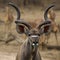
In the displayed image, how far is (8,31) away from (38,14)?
132 inches

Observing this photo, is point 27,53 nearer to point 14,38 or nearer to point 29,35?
point 29,35

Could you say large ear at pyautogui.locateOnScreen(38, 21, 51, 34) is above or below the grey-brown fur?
above

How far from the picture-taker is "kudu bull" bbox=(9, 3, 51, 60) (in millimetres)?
4887

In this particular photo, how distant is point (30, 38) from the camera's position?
4879 mm

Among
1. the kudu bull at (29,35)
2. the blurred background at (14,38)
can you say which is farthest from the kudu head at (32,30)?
the blurred background at (14,38)

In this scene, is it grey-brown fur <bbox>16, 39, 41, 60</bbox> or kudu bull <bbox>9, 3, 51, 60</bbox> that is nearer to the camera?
kudu bull <bbox>9, 3, 51, 60</bbox>

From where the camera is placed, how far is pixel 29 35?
4953 mm

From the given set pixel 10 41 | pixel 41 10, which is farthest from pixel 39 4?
pixel 10 41

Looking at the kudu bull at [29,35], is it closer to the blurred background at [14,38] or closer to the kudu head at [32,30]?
the kudu head at [32,30]

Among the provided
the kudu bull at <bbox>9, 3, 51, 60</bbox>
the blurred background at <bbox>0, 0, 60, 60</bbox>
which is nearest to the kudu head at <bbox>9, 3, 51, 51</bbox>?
the kudu bull at <bbox>9, 3, 51, 60</bbox>

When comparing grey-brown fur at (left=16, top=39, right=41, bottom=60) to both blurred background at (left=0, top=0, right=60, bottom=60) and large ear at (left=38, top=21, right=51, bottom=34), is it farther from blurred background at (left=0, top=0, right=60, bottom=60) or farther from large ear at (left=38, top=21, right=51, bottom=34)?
blurred background at (left=0, top=0, right=60, bottom=60)

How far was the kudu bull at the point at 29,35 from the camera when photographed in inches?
192

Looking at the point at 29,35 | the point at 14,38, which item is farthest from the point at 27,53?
the point at 14,38

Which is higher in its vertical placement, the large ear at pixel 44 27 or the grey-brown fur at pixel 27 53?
the large ear at pixel 44 27
